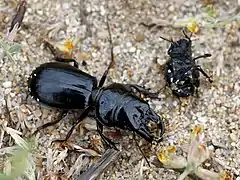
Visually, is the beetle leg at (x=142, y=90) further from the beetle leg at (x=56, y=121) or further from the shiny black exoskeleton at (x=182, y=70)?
the beetle leg at (x=56, y=121)

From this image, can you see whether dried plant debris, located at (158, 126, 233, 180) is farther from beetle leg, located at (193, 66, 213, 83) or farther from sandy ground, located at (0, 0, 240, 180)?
beetle leg, located at (193, 66, 213, 83)

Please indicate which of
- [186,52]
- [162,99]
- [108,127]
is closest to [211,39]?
[186,52]

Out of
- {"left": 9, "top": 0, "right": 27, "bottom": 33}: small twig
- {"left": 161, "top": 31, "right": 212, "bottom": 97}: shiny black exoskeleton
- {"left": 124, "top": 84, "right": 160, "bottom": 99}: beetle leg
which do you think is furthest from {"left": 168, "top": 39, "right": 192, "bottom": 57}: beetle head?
{"left": 9, "top": 0, "right": 27, "bottom": 33}: small twig

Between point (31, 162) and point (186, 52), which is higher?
point (186, 52)

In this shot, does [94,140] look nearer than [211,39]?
Yes

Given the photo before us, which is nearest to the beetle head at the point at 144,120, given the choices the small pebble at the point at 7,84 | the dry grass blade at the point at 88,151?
the dry grass blade at the point at 88,151

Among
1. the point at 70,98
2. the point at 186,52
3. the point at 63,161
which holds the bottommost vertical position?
the point at 63,161

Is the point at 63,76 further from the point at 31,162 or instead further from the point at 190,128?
the point at 190,128
